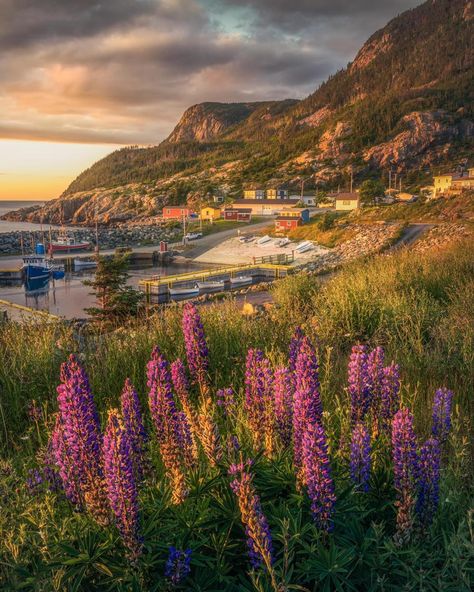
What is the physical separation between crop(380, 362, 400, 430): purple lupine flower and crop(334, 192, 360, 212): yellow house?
85.1 m

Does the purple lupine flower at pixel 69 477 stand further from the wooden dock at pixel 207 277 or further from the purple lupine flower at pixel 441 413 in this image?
the wooden dock at pixel 207 277

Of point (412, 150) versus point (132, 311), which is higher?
point (412, 150)

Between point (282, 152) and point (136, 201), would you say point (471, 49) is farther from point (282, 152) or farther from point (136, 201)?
point (136, 201)

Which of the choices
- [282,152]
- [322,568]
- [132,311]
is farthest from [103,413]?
[282,152]

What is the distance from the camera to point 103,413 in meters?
4.83

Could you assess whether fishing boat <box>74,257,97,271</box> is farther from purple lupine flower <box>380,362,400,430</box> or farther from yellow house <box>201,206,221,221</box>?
purple lupine flower <box>380,362,400,430</box>

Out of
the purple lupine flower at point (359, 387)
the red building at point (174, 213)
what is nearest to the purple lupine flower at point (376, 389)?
the purple lupine flower at point (359, 387)

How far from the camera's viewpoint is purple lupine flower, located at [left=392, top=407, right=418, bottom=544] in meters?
2.21

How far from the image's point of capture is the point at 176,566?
1.91m

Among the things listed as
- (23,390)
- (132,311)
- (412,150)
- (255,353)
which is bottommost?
(132,311)

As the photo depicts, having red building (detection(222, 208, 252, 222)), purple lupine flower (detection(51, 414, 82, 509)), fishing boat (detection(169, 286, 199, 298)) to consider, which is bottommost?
fishing boat (detection(169, 286, 199, 298))

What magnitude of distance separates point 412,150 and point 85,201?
128 meters

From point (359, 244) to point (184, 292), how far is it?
19868mm

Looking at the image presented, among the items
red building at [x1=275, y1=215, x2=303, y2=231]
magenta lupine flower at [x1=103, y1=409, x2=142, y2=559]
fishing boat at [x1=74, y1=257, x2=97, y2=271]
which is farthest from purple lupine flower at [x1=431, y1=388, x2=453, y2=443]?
red building at [x1=275, y1=215, x2=303, y2=231]
